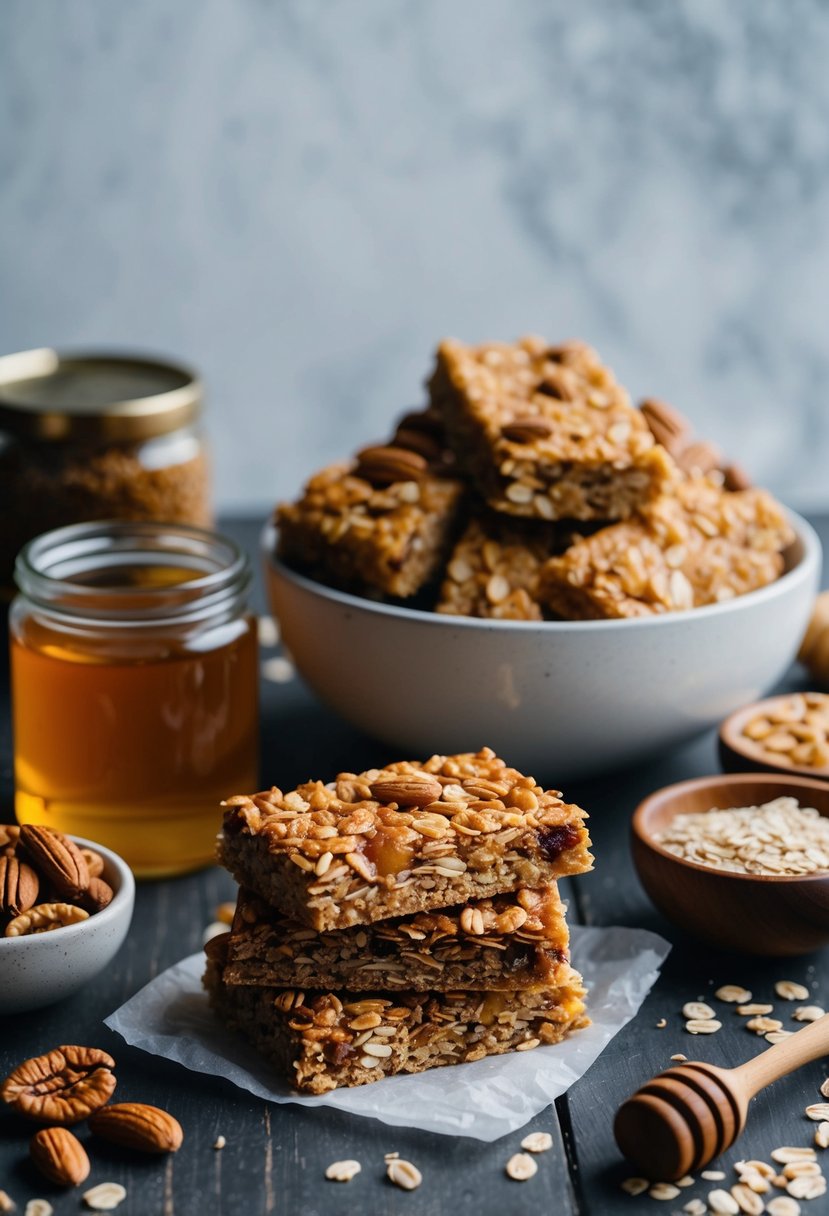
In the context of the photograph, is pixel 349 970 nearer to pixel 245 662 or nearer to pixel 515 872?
pixel 515 872

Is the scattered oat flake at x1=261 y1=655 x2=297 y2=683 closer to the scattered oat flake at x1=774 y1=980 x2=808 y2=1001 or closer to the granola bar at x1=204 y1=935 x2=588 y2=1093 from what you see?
the granola bar at x1=204 y1=935 x2=588 y2=1093

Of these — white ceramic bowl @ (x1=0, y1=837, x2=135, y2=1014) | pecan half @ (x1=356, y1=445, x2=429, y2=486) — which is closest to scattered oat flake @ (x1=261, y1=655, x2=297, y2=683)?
pecan half @ (x1=356, y1=445, x2=429, y2=486)

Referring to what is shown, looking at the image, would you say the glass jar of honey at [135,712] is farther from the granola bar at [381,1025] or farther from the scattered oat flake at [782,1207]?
the scattered oat flake at [782,1207]

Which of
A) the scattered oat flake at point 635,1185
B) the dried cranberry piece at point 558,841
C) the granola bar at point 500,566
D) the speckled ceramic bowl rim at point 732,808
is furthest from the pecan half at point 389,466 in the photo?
the scattered oat flake at point 635,1185

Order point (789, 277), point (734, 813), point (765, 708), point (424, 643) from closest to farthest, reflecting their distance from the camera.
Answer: point (734, 813) → point (424, 643) → point (765, 708) → point (789, 277)

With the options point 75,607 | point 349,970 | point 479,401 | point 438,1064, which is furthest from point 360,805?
point 479,401

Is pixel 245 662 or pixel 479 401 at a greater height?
pixel 479 401

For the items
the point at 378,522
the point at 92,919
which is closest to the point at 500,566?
the point at 378,522
